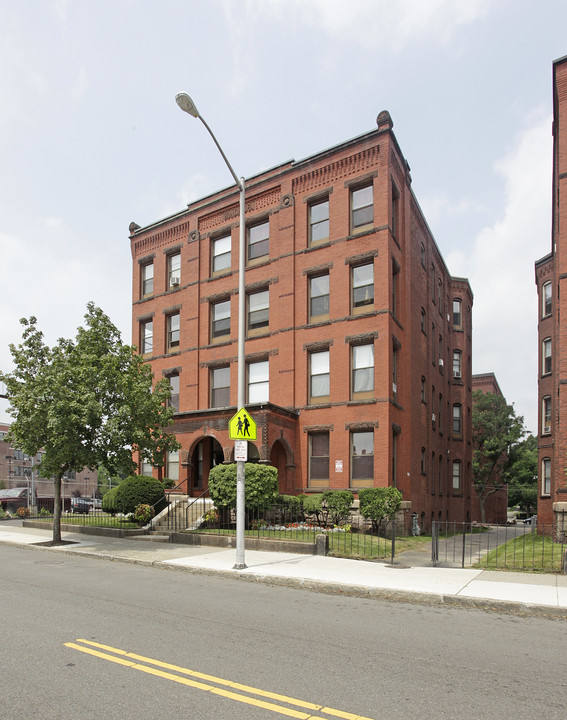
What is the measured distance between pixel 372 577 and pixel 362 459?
37.8 feet

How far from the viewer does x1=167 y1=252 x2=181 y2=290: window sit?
101 ft

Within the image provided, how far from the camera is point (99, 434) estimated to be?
58.5 ft

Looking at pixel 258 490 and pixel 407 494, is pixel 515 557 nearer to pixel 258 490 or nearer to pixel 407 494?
pixel 258 490

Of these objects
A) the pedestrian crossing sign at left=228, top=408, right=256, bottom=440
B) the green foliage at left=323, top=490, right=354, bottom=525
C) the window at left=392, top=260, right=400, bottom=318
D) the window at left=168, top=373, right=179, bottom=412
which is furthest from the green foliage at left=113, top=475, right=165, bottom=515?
the window at left=392, top=260, right=400, bottom=318

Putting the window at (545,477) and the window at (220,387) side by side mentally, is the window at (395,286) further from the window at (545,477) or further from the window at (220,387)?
the window at (545,477)

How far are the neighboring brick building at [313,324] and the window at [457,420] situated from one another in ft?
25.6

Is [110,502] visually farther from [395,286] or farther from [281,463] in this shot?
[395,286]

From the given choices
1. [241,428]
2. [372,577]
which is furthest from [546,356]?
[372,577]

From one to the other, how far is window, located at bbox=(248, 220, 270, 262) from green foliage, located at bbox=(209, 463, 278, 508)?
12.1 m

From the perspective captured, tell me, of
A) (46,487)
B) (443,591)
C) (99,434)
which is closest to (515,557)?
(443,591)

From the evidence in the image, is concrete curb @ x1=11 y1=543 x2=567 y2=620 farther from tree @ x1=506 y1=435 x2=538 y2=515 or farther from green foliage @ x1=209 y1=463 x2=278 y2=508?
tree @ x1=506 y1=435 x2=538 y2=515

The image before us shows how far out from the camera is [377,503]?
20797mm

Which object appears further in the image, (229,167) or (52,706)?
(229,167)

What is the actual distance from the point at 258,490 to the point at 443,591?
928 centimetres
